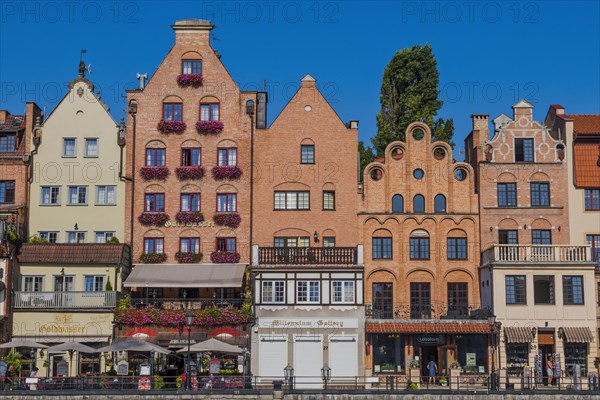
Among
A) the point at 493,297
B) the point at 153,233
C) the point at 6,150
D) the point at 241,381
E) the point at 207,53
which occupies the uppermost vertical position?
the point at 207,53

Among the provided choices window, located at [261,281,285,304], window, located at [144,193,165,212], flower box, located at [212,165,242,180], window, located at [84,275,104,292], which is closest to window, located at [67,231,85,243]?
window, located at [84,275,104,292]

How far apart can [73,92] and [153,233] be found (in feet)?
33.9

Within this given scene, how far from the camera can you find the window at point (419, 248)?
59.8 metres

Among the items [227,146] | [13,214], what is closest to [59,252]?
[13,214]

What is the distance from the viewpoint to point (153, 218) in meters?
60.4

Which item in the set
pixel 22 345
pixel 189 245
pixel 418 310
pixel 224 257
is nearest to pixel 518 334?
pixel 418 310

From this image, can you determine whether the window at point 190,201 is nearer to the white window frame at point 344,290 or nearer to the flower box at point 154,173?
the flower box at point 154,173

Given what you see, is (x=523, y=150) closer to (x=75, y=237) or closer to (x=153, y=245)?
(x=153, y=245)

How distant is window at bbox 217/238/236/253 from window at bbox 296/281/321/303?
5438 mm

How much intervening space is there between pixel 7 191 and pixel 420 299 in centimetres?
2602

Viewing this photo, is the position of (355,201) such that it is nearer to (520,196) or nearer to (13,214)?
(520,196)

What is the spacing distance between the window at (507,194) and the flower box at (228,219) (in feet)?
52.2

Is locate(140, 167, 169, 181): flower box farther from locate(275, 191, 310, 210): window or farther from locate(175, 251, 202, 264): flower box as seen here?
locate(275, 191, 310, 210): window

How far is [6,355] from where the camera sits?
184 feet
